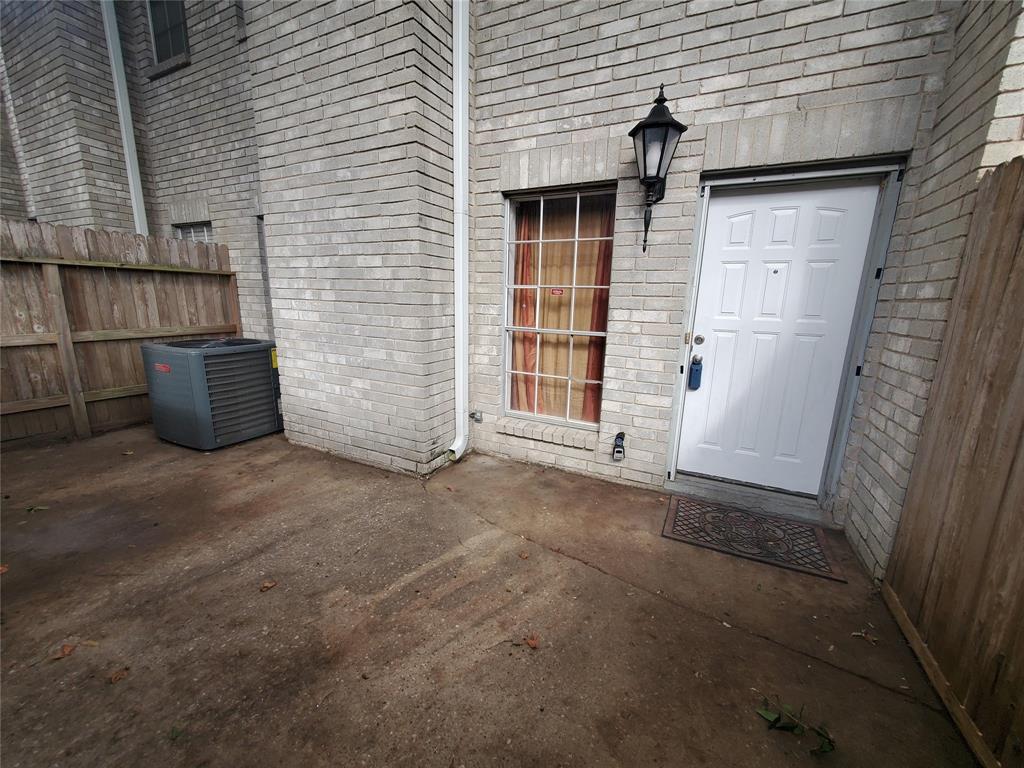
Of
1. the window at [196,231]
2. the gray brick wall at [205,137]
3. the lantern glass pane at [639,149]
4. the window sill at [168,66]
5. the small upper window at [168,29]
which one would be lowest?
the window at [196,231]

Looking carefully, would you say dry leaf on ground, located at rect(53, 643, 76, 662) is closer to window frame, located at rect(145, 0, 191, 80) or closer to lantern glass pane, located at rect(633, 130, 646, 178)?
lantern glass pane, located at rect(633, 130, 646, 178)

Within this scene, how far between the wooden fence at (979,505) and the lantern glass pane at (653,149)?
1494 mm

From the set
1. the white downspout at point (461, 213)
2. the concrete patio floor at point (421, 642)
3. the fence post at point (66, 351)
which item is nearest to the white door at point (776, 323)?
the concrete patio floor at point (421, 642)

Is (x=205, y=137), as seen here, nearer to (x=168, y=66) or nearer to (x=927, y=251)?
(x=168, y=66)

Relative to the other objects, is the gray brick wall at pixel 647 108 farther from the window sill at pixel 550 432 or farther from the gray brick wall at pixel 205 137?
the gray brick wall at pixel 205 137

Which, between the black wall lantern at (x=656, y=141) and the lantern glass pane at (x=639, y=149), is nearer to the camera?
the black wall lantern at (x=656, y=141)

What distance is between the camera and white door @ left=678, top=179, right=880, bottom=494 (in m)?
2.57

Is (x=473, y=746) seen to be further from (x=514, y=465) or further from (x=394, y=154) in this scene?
(x=394, y=154)

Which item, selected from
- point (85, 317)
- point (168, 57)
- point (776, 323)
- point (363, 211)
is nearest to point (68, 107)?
point (168, 57)

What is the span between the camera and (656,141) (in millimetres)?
2535

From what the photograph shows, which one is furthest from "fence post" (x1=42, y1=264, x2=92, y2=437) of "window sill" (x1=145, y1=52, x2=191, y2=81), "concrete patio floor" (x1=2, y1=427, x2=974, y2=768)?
"window sill" (x1=145, y1=52, x2=191, y2=81)

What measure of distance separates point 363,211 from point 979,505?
12.2 feet

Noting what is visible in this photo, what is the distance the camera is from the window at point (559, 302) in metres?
3.23

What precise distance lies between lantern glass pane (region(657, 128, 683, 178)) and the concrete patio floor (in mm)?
2294
